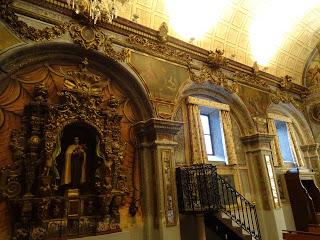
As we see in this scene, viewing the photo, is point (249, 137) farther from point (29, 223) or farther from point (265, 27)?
point (29, 223)

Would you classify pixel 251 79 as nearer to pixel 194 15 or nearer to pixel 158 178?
pixel 194 15

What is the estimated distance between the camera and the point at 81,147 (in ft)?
18.9

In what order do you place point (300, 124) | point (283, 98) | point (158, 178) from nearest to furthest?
1. point (158, 178)
2. point (283, 98)
3. point (300, 124)

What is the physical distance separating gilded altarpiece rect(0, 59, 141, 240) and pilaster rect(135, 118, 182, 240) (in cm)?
30

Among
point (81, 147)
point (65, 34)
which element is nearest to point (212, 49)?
point (65, 34)

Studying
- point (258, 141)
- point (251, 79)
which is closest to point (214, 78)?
point (251, 79)

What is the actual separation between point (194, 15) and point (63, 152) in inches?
234

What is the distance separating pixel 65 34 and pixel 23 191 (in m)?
3.60

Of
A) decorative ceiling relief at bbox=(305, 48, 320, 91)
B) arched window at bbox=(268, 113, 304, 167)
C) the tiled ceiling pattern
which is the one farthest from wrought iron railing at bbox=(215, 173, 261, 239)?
decorative ceiling relief at bbox=(305, 48, 320, 91)

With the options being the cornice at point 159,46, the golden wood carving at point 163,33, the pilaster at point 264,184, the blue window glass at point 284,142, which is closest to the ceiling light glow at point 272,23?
the cornice at point 159,46

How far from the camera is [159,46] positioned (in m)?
7.60

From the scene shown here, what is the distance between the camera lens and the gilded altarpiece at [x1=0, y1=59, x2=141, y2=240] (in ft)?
15.5

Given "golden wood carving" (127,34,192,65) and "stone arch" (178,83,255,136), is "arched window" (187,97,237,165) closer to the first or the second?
"stone arch" (178,83,255,136)

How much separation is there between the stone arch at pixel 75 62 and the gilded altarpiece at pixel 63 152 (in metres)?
0.18
